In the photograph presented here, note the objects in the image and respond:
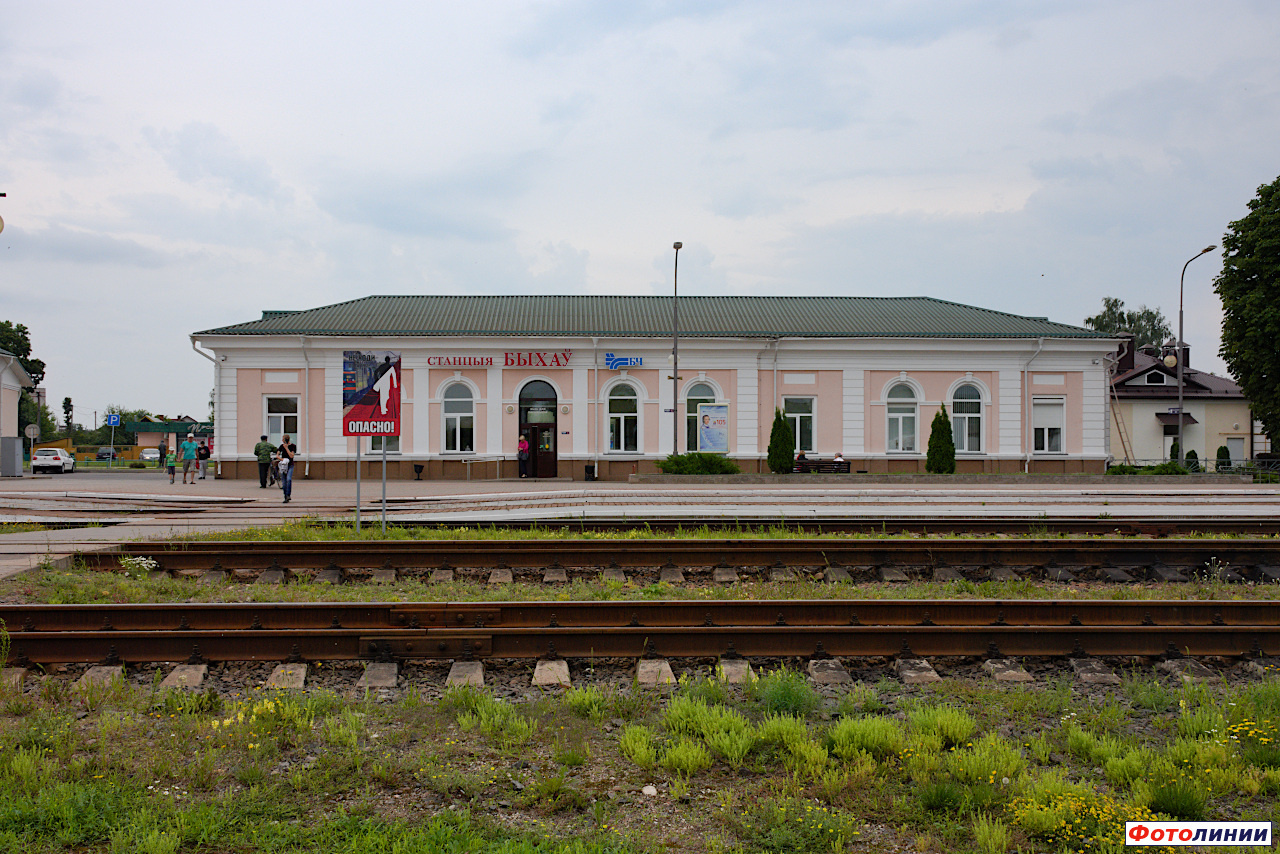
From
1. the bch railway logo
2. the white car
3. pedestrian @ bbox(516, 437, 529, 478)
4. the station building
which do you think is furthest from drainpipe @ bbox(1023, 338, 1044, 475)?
the white car

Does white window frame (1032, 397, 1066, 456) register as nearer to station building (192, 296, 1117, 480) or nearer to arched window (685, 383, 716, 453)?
station building (192, 296, 1117, 480)

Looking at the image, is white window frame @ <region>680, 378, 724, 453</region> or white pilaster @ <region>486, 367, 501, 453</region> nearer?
white pilaster @ <region>486, 367, 501, 453</region>

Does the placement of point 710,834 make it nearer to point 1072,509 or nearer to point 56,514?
point 1072,509

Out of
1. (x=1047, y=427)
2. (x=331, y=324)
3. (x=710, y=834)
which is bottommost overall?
(x=710, y=834)

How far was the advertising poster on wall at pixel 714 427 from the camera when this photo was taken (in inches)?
1251

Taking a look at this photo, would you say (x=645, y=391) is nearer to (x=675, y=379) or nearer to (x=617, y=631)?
(x=675, y=379)

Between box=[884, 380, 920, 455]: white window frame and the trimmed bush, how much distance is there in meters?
8.49

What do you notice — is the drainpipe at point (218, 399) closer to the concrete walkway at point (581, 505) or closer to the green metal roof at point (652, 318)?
the green metal roof at point (652, 318)

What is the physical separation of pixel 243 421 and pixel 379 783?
29.9 m

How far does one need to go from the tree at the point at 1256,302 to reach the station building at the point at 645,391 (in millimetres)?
9924

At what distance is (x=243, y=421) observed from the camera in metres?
30.3

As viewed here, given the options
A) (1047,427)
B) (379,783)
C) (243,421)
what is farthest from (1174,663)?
(243,421)

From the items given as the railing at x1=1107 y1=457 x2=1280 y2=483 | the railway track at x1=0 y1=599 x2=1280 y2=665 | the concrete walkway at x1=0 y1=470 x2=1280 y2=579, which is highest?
the railing at x1=1107 y1=457 x2=1280 y2=483

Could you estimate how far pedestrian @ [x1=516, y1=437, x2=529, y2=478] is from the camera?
99.9ft
